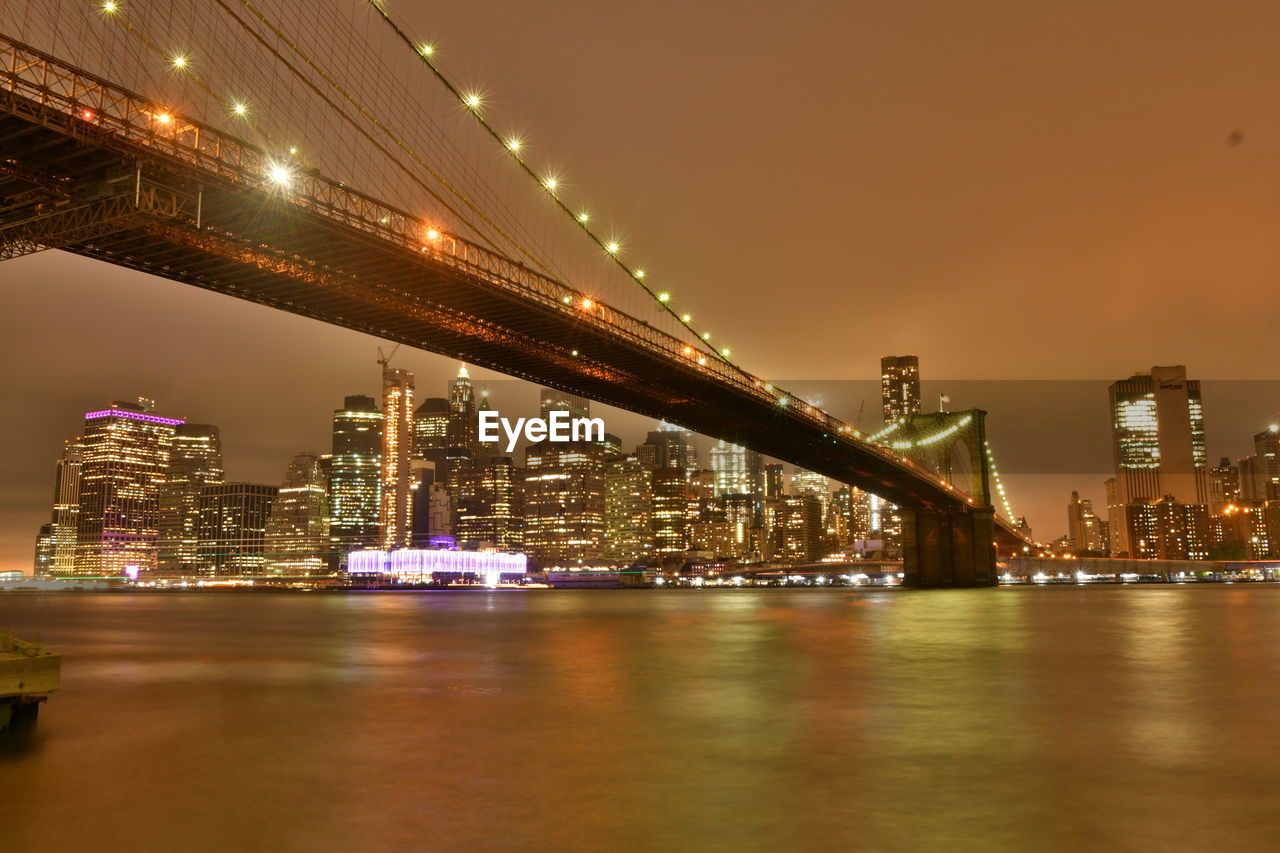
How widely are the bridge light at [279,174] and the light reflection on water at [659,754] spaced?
615 inches

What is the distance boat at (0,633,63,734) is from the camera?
10586 mm

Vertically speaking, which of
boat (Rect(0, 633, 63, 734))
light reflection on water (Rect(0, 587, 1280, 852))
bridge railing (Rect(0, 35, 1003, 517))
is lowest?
light reflection on water (Rect(0, 587, 1280, 852))

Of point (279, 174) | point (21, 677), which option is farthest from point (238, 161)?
point (21, 677)

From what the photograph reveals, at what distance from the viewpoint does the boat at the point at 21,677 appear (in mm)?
10586

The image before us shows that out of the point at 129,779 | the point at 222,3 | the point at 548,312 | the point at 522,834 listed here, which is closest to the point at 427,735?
the point at 129,779

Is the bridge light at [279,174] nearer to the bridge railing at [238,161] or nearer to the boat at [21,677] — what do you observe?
the bridge railing at [238,161]

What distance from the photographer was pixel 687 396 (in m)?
62.7

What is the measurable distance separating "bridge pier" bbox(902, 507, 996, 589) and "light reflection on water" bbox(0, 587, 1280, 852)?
68994 mm

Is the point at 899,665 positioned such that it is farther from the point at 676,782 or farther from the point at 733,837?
the point at 733,837

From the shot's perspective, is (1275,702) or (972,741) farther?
(1275,702)

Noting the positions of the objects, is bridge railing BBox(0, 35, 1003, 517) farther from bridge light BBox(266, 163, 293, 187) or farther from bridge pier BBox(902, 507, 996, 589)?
bridge pier BBox(902, 507, 996, 589)

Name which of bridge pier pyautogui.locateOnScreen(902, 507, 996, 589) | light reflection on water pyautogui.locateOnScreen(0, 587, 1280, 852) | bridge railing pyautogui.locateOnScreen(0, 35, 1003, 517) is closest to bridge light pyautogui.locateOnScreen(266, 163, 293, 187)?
bridge railing pyautogui.locateOnScreen(0, 35, 1003, 517)

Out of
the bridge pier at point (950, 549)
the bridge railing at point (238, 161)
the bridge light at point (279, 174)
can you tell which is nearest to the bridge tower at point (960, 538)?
the bridge pier at point (950, 549)

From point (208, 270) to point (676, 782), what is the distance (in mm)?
33507
